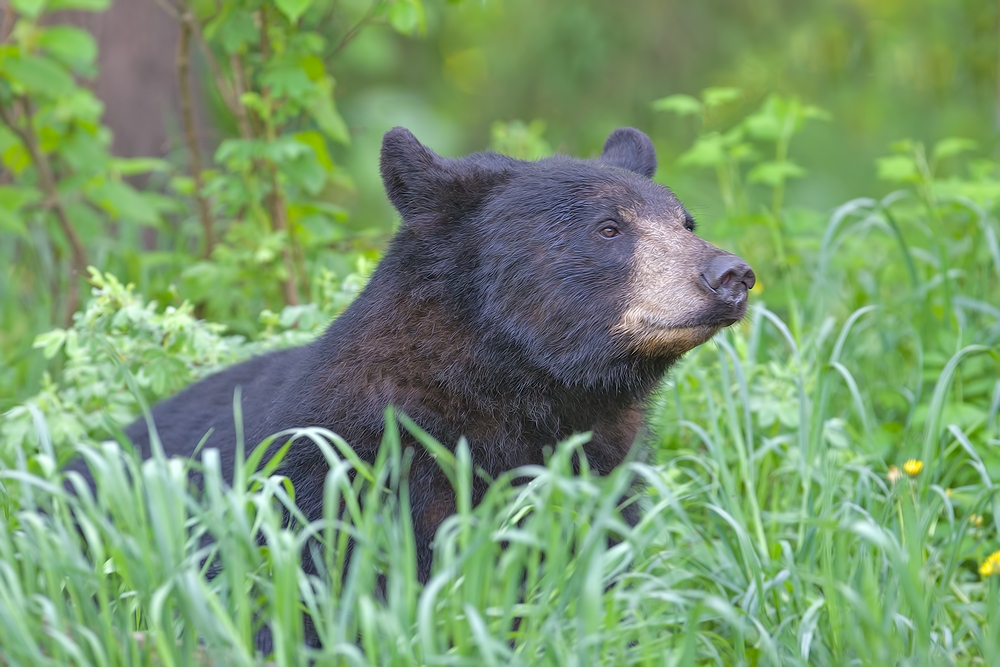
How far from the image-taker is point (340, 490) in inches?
110

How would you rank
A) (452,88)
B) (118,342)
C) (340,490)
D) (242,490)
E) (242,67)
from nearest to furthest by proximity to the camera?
(242,490) → (340,490) → (118,342) → (242,67) → (452,88)

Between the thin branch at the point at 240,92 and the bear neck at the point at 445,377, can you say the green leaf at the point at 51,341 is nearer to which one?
the bear neck at the point at 445,377

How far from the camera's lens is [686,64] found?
24.8 feet

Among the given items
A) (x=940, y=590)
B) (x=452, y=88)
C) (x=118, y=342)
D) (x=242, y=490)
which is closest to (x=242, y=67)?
(x=118, y=342)

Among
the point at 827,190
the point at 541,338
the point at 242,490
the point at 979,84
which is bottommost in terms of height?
the point at 242,490

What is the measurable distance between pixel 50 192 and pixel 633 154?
2.95 m

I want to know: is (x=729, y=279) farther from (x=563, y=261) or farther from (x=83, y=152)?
(x=83, y=152)

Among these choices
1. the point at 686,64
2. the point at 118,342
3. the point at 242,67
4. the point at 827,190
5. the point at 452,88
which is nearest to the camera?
the point at 118,342

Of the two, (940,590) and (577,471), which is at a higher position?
(577,471)

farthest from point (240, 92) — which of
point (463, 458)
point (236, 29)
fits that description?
point (463, 458)

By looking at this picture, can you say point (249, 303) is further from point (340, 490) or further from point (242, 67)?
point (340, 490)

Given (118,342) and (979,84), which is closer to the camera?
(118,342)

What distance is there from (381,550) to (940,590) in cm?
157

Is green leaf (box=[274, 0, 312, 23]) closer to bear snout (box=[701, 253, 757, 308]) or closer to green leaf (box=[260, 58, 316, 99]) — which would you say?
green leaf (box=[260, 58, 316, 99])
